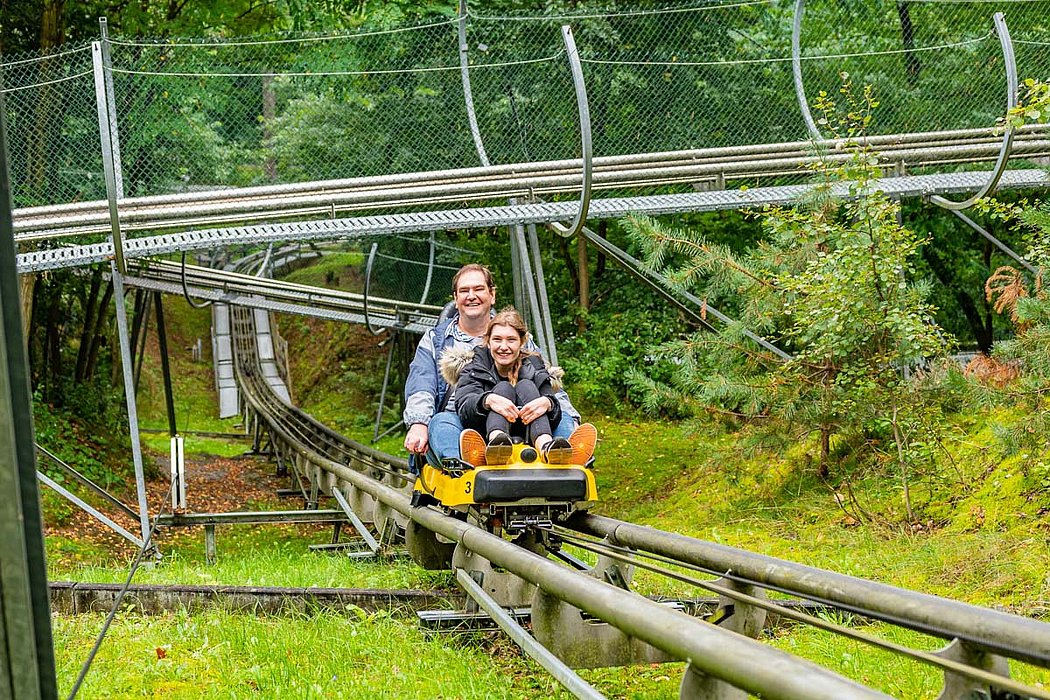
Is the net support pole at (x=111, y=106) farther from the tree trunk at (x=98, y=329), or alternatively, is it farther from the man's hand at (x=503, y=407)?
the tree trunk at (x=98, y=329)

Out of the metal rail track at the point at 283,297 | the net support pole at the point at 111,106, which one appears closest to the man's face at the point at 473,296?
the net support pole at the point at 111,106

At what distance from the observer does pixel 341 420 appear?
20.4 meters

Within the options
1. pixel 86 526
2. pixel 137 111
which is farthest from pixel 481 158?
pixel 86 526

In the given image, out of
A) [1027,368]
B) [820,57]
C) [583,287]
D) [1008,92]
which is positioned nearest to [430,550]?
[1027,368]

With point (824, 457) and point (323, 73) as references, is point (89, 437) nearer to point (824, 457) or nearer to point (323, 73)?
point (323, 73)

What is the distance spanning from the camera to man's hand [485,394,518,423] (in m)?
5.54

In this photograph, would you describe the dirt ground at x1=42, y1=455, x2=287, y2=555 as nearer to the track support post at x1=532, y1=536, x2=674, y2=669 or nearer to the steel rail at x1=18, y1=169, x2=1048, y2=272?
the steel rail at x1=18, y1=169, x2=1048, y2=272

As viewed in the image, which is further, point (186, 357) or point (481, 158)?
point (186, 357)

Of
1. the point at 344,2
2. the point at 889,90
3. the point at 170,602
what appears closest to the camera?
the point at 170,602

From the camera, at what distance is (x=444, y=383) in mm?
6332

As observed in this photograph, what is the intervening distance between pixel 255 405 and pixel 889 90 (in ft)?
40.5

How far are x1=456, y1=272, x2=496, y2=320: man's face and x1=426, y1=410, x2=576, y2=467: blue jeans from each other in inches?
28.6

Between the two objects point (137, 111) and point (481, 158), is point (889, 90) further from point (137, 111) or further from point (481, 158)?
point (137, 111)

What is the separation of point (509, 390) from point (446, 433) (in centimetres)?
40
